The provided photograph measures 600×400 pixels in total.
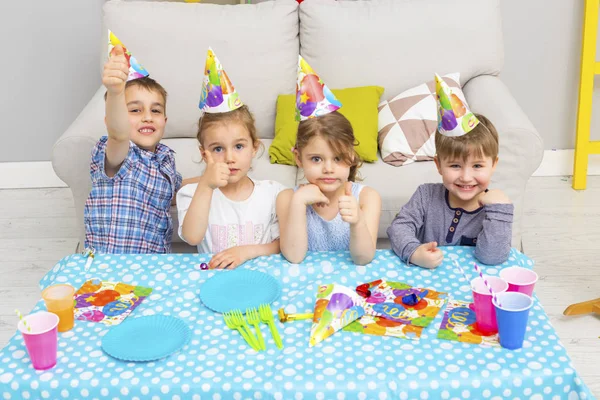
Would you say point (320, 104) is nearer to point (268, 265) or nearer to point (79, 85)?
point (268, 265)

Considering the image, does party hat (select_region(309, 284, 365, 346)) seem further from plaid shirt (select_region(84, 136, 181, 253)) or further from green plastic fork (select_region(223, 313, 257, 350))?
plaid shirt (select_region(84, 136, 181, 253))

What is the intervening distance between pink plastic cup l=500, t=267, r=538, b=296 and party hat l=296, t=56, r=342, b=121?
0.60m

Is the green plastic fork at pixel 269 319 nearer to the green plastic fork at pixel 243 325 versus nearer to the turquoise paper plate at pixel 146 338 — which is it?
the green plastic fork at pixel 243 325

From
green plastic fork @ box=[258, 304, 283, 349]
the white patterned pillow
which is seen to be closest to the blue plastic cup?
green plastic fork @ box=[258, 304, 283, 349]

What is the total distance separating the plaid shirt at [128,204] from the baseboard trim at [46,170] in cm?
186

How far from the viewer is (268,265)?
1731 millimetres

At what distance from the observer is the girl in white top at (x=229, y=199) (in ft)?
6.37

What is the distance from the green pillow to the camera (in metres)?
2.81

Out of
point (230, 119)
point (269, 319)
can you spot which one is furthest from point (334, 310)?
point (230, 119)

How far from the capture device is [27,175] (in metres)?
3.92

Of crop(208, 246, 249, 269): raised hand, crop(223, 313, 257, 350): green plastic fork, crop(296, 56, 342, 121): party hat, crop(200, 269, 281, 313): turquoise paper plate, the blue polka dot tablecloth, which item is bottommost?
the blue polka dot tablecloth

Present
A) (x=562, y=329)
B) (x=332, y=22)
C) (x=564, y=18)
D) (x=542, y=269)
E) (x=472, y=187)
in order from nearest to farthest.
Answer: (x=472, y=187)
(x=562, y=329)
(x=542, y=269)
(x=332, y=22)
(x=564, y=18)

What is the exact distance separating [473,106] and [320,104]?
1280 millimetres

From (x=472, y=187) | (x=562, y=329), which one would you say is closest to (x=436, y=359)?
(x=472, y=187)
